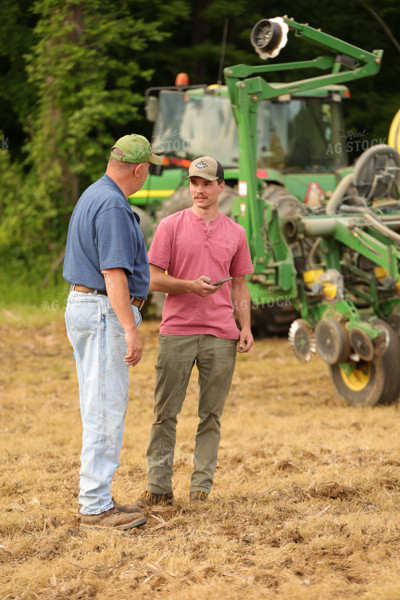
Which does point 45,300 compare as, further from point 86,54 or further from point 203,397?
point 203,397

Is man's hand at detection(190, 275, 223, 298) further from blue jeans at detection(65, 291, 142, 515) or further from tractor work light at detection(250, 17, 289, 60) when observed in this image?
tractor work light at detection(250, 17, 289, 60)

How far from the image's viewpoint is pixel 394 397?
22.9ft

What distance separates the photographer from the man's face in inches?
173

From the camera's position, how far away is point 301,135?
33.0ft

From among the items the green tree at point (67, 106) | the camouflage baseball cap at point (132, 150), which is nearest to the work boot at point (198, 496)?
the camouflage baseball cap at point (132, 150)

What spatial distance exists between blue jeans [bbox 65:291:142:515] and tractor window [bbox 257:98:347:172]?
→ 238 inches

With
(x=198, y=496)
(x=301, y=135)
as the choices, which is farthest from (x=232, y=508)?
(x=301, y=135)

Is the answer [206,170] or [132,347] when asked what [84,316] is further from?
[206,170]

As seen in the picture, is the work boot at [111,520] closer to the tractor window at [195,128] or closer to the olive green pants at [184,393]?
the olive green pants at [184,393]

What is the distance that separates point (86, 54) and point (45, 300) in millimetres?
4021

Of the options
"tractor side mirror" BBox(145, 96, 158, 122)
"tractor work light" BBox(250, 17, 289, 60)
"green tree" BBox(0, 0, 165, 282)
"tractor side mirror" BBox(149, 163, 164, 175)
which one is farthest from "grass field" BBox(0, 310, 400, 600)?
"green tree" BBox(0, 0, 165, 282)

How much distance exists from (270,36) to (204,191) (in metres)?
3.22

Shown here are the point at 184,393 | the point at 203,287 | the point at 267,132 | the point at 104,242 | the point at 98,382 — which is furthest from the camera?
the point at 267,132

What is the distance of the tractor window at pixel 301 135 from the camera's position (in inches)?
388
